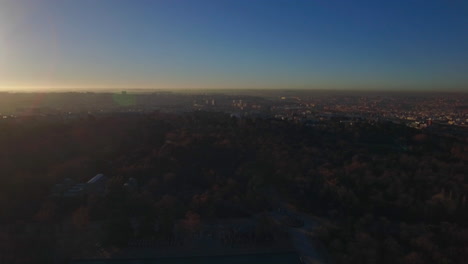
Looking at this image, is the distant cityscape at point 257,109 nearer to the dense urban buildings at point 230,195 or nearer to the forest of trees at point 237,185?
the forest of trees at point 237,185

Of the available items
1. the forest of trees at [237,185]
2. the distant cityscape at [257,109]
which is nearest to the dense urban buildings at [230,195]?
the forest of trees at [237,185]

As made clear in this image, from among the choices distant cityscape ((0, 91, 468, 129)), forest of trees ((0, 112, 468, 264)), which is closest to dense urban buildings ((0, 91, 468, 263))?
forest of trees ((0, 112, 468, 264))

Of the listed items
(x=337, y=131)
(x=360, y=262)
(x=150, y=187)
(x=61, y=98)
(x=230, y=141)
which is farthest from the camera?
(x=61, y=98)

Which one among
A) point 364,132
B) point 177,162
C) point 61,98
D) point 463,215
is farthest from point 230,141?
point 61,98

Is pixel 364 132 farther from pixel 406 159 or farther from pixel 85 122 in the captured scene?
pixel 85 122

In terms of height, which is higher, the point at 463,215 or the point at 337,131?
the point at 337,131

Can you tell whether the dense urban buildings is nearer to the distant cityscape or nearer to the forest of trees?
the forest of trees

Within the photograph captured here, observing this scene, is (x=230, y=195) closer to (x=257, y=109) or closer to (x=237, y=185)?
(x=237, y=185)

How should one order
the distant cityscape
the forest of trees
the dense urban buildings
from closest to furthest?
the dense urban buildings → the forest of trees → the distant cityscape
